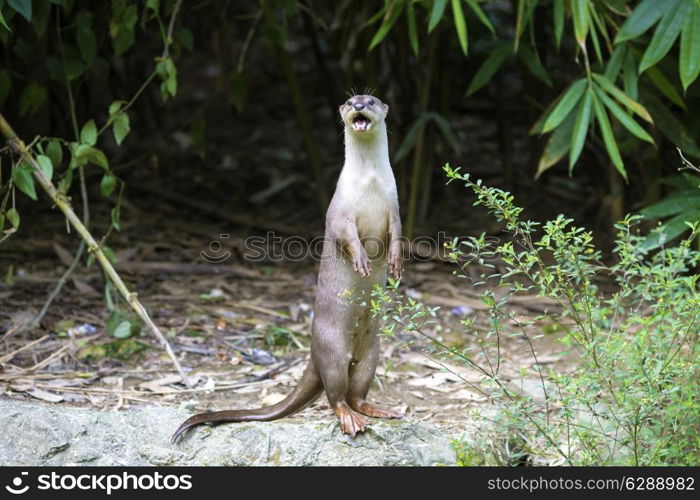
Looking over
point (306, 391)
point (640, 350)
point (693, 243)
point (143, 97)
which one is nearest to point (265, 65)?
point (143, 97)

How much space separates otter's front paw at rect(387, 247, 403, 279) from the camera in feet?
11.7

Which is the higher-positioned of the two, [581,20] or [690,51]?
[581,20]

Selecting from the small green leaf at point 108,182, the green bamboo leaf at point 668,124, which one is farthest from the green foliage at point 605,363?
the small green leaf at point 108,182

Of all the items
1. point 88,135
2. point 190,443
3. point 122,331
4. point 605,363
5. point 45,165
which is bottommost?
point 190,443

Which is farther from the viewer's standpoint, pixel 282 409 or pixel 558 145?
pixel 558 145

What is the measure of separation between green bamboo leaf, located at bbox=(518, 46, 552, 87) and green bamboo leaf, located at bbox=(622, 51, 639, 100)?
1.80 ft

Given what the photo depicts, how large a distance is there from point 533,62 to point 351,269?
215 cm

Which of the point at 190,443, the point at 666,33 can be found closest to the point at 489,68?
the point at 666,33

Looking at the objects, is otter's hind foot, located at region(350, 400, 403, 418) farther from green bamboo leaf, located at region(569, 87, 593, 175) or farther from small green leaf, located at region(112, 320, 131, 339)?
green bamboo leaf, located at region(569, 87, 593, 175)

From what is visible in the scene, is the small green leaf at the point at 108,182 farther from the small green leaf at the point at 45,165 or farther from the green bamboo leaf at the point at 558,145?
the green bamboo leaf at the point at 558,145

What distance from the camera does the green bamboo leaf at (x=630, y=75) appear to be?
463 cm

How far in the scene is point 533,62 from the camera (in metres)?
5.30

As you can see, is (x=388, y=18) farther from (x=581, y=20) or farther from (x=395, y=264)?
(x=395, y=264)

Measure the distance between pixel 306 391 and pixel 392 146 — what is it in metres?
2.75
